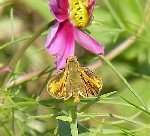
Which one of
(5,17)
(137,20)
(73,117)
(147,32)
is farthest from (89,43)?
(5,17)

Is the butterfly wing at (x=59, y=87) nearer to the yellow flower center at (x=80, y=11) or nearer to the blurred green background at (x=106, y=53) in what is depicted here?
the yellow flower center at (x=80, y=11)

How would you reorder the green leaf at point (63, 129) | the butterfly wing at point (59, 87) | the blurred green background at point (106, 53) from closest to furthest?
the butterfly wing at point (59, 87)
the green leaf at point (63, 129)
the blurred green background at point (106, 53)

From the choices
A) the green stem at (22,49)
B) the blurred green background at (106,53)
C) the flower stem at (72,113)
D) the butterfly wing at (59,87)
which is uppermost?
the blurred green background at (106,53)

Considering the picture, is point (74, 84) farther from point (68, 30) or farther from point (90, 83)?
point (68, 30)

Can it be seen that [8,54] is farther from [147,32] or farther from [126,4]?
[147,32]

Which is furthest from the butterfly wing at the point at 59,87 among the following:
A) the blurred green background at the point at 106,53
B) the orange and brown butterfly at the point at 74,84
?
the blurred green background at the point at 106,53

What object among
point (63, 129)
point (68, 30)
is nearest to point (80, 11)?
→ point (68, 30)
